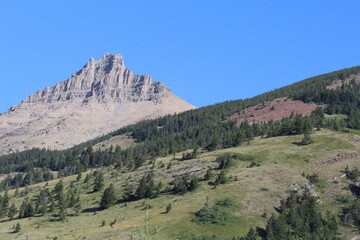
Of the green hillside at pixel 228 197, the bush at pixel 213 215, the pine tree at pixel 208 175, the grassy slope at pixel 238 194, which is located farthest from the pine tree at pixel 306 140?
the bush at pixel 213 215

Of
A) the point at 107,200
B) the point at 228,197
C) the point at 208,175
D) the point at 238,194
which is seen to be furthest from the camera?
the point at 208,175

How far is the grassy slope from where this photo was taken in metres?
79.2

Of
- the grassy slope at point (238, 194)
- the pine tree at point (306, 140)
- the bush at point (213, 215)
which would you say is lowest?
the bush at point (213, 215)

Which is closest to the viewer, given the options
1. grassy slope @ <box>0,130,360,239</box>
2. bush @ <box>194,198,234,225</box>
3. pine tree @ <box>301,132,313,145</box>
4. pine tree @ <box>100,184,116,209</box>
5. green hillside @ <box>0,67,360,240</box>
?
green hillside @ <box>0,67,360,240</box>

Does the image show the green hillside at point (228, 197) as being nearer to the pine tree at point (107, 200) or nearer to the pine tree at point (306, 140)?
the pine tree at point (306, 140)

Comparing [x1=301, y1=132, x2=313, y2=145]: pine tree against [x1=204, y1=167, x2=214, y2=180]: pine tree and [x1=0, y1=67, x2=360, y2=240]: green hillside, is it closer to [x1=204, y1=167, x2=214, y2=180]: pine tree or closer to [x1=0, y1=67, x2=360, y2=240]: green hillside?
[x1=0, y1=67, x2=360, y2=240]: green hillside

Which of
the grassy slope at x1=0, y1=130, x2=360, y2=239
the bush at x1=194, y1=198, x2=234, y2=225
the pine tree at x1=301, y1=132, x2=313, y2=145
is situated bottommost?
the bush at x1=194, y1=198, x2=234, y2=225

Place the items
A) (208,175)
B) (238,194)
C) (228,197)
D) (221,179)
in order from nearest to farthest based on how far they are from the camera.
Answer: (228,197), (238,194), (221,179), (208,175)

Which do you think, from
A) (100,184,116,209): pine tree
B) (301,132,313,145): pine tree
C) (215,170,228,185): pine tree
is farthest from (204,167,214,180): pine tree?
(301,132,313,145): pine tree

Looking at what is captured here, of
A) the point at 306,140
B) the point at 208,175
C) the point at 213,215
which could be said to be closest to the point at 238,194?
the point at 213,215

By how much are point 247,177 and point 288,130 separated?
4965 cm

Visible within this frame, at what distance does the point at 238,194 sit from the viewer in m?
91.8

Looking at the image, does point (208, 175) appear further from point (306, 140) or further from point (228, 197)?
point (306, 140)

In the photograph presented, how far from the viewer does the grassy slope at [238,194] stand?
3118 inches
